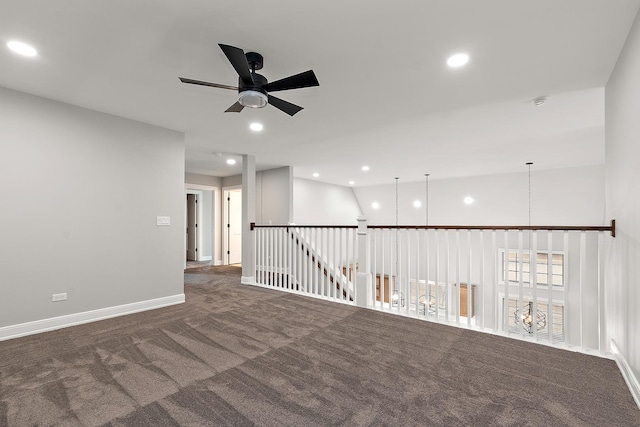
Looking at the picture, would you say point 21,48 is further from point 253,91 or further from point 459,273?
point 459,273

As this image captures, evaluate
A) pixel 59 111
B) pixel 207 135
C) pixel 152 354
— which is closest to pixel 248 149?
pixel 207 135

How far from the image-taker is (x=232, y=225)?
27.4 ft

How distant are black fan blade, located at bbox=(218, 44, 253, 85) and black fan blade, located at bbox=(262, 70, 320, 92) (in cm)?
16

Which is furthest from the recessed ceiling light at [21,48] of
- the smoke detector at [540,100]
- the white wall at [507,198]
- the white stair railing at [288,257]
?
the white wall at [507,198]

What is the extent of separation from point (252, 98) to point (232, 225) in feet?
21.2

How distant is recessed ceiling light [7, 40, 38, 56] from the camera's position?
2.16 meters

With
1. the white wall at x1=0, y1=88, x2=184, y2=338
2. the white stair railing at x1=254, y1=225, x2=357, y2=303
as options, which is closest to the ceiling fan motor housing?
the white wall at x1=0, y1=88, x2=184, y2=338

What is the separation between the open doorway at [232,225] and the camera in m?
8.22

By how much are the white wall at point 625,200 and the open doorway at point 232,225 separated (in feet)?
23.7

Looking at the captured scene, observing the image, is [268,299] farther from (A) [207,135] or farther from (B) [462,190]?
(B) [462,190]

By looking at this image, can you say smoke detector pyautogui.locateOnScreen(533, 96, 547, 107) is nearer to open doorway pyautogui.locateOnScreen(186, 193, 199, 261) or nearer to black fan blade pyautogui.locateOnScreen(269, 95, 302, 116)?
black fan blade pyautogui.locateOnScreen(269, 95, 302, 116)

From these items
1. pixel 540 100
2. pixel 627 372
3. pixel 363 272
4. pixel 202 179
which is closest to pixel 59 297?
pixel 363 272

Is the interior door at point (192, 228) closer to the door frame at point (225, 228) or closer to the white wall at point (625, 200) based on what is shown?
the door frame at point (225, 228)

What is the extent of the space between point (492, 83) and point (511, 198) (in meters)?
5.81
